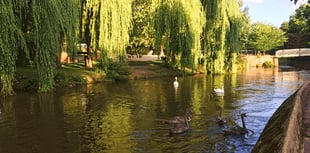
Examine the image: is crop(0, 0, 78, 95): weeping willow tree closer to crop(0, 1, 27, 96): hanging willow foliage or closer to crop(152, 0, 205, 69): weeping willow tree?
crop(0, 1, 27, 96): hanging willow foliage

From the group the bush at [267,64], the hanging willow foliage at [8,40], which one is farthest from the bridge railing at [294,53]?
the hanging willow foliage at [8,40]

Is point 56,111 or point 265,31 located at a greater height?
point 265,31

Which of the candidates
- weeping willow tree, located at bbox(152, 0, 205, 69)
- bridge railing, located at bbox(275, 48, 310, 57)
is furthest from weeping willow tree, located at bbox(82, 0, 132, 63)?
bridge railing, located at bbox(275, 48, 310, 57)

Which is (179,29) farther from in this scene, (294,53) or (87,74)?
(294,53)

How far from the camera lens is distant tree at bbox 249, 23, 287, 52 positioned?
6200 centimetres

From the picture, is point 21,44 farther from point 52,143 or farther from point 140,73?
point 140,73

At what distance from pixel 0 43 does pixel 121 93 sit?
770cm

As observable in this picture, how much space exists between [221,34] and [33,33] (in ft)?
66.1

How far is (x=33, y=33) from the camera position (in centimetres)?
1931

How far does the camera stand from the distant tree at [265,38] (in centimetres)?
6200

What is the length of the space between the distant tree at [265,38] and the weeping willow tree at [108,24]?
132 feet

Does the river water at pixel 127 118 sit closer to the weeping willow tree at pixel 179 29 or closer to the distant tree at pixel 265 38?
the weeping willow tree at pixel 179 29

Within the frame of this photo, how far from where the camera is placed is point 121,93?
72.4 feet

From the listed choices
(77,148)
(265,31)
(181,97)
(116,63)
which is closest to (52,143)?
(77,148)
